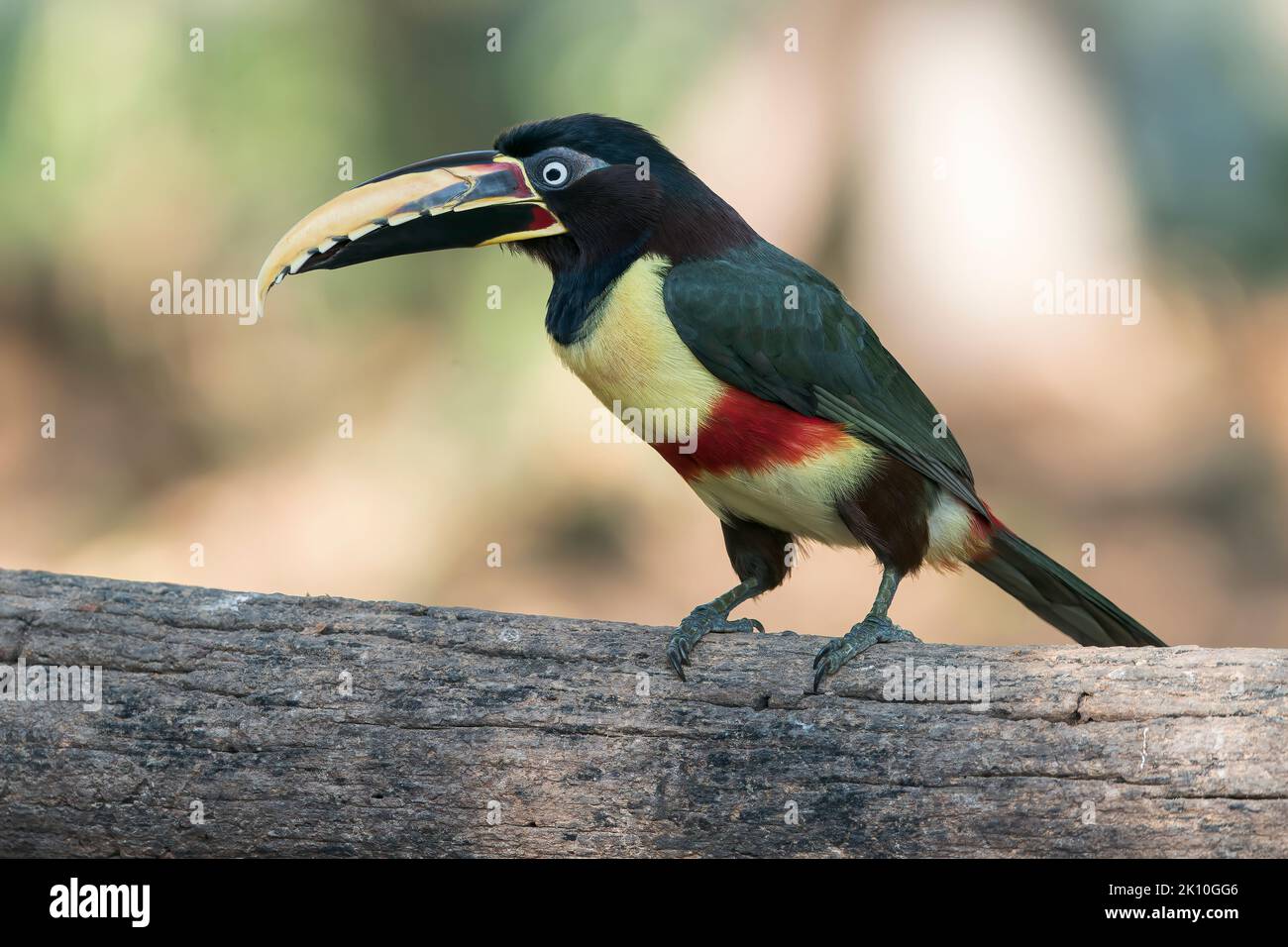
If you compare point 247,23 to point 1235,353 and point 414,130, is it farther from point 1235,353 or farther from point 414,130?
point 1235,353

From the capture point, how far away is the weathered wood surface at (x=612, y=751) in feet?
10.6

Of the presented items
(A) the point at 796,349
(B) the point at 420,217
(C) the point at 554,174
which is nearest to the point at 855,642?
(A) the point at 796,349

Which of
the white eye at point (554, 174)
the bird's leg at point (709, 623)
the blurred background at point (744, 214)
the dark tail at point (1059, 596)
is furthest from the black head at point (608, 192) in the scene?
the blurred background at point (744, 214)

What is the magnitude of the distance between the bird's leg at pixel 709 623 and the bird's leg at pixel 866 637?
0.36 meters

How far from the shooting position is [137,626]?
3.74 meters

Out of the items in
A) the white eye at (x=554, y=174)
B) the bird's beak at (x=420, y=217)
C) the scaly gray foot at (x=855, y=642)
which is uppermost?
the white eye at (x=554, y=174)

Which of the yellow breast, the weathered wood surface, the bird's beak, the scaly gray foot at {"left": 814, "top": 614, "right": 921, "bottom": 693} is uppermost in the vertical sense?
the bird's beak

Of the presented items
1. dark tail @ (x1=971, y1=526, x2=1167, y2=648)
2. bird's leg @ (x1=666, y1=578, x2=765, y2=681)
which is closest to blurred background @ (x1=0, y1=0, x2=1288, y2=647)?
dark tail @ (x1=971, y1=526, x2=1167, y2=648)

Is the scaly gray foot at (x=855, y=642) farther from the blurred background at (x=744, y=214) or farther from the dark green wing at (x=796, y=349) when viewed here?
the blurred background at (x=744, y=214)

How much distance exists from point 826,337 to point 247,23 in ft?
20.2

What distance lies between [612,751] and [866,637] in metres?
A: 0.79

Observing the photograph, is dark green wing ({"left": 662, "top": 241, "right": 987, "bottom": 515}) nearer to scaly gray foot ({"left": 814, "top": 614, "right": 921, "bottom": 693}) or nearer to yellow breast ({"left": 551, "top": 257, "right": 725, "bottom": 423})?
yellow breast ({"left": 551, "top": 257, "right": 725, "bottom": 423})

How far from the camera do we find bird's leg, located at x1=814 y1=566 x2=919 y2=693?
3514 mm

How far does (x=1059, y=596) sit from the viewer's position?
4.30 m
